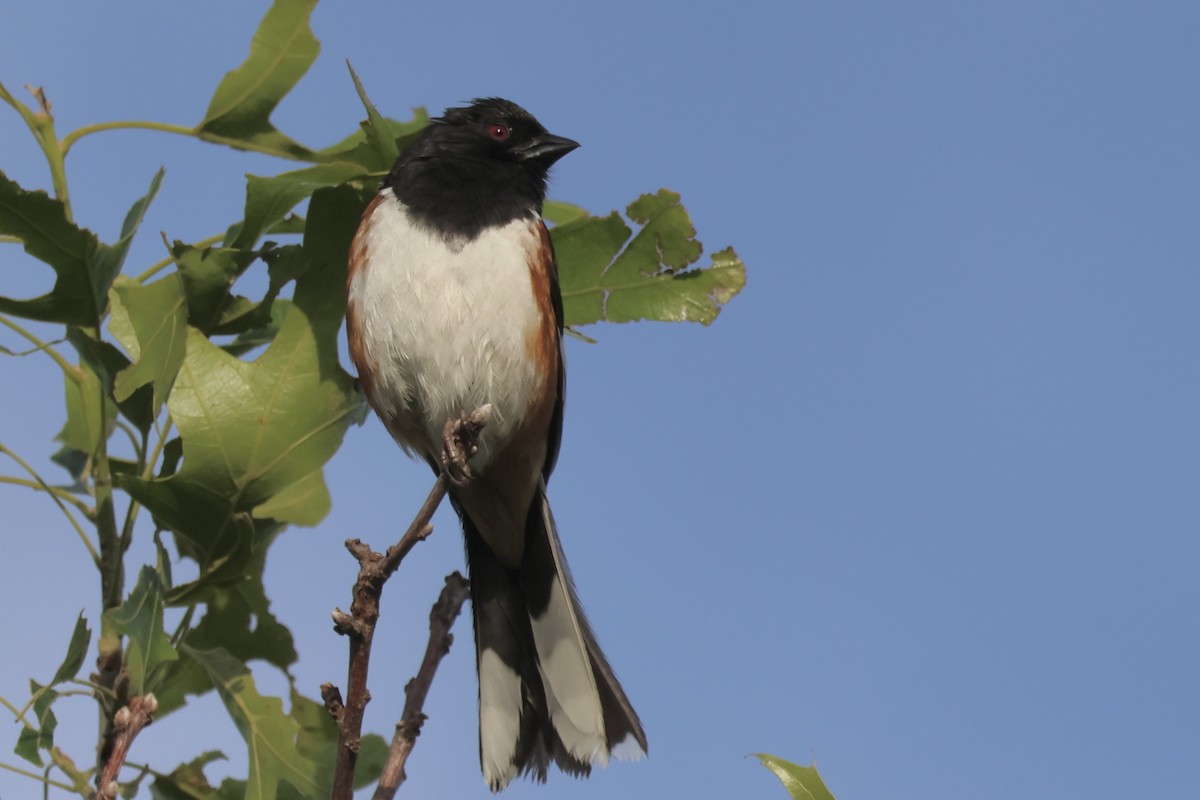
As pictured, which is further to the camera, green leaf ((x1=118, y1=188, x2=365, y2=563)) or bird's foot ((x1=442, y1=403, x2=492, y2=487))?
green leaf ((x1=118, y1=188, x2=365, y2=563))

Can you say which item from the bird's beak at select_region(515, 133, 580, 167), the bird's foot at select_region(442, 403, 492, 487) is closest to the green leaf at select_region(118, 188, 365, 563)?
the bird's foot at select_region(442, 403, 492, 487)

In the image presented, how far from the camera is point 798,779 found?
1729 millimetres

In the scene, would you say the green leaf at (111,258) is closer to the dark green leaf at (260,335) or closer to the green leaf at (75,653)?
the dark green leaf at (260,335)

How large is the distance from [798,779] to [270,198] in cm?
154

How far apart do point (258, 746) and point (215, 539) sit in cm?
42

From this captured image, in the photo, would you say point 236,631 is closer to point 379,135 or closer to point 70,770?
point 70,770

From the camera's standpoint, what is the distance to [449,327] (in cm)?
284

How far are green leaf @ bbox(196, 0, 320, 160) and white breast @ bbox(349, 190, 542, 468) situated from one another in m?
0.33

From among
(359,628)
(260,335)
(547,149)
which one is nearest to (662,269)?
(547,149)

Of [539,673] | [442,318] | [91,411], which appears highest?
[442,318]

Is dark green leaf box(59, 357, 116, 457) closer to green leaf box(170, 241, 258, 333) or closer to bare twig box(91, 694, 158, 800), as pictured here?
green leaf box(170, 241, 258, 333)

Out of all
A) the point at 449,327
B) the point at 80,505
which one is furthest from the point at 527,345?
the point at 80,505

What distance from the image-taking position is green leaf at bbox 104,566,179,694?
2.13 meters

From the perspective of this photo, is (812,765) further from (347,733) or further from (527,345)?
(527,345)
